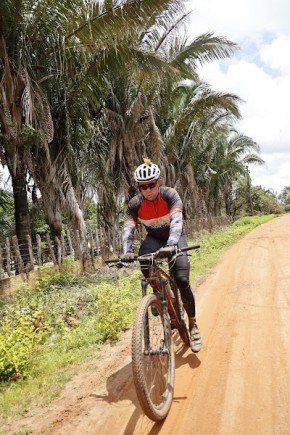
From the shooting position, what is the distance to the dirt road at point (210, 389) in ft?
9.67

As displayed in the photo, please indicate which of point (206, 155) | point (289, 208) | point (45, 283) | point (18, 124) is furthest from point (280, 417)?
point (289, 208)

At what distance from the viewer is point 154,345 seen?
132 inches

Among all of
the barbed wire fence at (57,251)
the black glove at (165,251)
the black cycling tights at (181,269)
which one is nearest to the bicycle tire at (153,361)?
the black glove at (165,251)

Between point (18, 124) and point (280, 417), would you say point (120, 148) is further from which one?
point (280, 417)

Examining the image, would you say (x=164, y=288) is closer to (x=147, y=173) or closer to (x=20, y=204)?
(x=147, y=173)

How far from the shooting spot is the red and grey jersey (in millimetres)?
3979

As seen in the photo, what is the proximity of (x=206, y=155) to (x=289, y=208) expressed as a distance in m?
47.8

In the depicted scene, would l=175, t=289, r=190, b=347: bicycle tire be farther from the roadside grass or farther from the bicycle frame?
the roadside grass

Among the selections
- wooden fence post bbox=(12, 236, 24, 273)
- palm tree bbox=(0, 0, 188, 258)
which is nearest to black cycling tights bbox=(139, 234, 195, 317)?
wooden fence post bbox=(12, 236, 24, 273)

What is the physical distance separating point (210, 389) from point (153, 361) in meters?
0.64

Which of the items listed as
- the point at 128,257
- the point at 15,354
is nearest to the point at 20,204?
the point at 15,354

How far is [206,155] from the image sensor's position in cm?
2536

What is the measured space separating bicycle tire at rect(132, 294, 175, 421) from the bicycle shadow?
15 centimetres

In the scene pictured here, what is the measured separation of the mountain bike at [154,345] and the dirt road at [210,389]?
164 millimetres
